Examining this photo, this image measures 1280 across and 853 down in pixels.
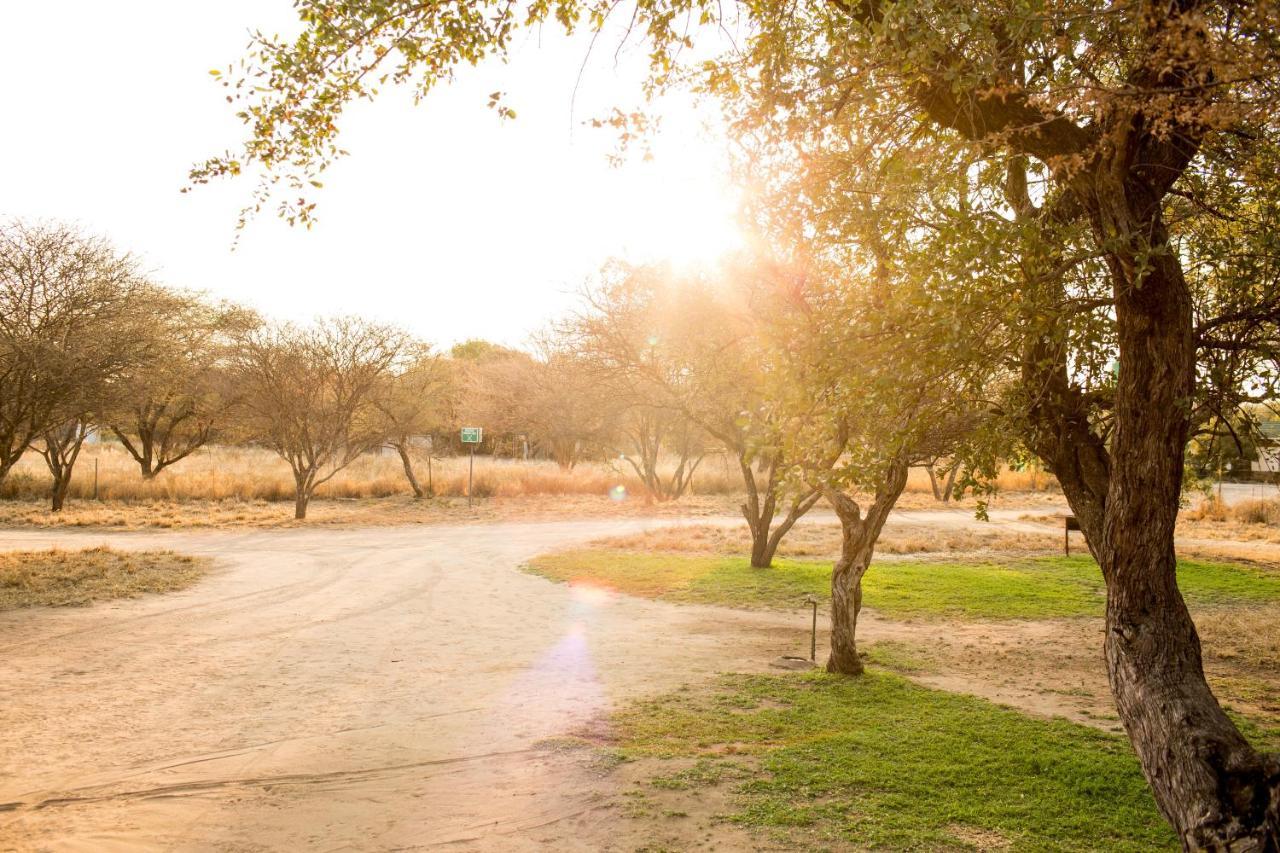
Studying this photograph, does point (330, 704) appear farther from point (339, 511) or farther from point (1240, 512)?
point (1240, 512)

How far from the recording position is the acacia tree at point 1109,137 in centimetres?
409

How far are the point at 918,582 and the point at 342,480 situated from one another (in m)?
26.4

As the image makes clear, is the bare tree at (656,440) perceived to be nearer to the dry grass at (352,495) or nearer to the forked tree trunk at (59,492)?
the dry grass at (352,495)

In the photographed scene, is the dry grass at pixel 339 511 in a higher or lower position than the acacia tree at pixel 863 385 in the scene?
lower

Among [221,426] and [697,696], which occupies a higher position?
[221,426]

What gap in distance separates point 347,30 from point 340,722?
5.52m

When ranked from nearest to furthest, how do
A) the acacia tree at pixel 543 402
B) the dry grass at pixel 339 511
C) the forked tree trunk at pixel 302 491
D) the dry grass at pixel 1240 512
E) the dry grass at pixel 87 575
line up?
the dry grass at pixel 87 575, the dry grass at pixel 339 511, the forked tree trunk at pixel 302 491, the dry grass at pixel 1240 512, the acacia tree at pixel 543 402

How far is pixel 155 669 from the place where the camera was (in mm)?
9172

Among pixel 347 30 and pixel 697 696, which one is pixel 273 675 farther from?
pixel 347 30

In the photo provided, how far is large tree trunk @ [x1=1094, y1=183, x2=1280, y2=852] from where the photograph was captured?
4.58 metres

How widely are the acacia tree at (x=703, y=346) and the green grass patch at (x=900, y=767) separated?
78.4 inches

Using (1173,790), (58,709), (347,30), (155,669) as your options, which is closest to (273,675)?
(155,669)

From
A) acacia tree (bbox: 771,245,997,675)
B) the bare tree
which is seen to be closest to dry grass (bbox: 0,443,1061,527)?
the bare tree

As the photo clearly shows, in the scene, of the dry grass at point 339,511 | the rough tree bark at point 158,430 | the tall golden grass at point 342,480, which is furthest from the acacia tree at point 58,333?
the rough tree bark at point 158,430
